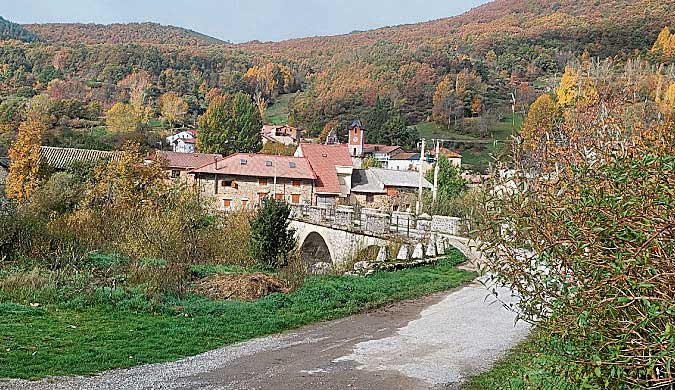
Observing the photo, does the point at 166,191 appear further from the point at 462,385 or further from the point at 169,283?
the point at 462,385

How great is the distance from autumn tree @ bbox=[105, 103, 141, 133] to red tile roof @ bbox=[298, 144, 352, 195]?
106ft

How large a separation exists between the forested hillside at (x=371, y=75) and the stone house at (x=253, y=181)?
71.6 ft

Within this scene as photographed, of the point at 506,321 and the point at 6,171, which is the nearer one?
the point at 506,321

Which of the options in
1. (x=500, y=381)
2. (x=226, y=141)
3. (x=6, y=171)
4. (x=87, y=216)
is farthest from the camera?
(x=226, y=141)

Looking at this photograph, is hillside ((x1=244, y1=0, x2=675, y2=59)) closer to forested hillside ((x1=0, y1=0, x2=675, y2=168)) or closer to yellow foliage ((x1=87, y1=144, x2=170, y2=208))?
forested hillside ((x1=0, y1=0, x2=675, y2=168))

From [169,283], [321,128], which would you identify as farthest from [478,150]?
[169,283]

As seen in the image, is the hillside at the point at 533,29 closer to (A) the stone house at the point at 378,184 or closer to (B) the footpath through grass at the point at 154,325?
(A) the stone house at the point at 378,184

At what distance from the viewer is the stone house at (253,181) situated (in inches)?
1793

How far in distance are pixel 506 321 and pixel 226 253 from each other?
11782 mm

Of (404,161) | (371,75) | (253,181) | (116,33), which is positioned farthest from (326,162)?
(116,33)

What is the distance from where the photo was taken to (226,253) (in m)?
21.5

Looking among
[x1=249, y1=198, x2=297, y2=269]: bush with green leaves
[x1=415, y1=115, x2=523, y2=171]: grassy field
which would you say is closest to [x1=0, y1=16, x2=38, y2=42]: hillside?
[x1=415, y1=115, x2=523, y2=171]: grassy field

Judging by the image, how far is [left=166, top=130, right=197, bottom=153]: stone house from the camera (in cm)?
7438

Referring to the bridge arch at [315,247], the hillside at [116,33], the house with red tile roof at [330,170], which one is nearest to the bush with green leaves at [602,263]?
the bridge arch at [315,247]
